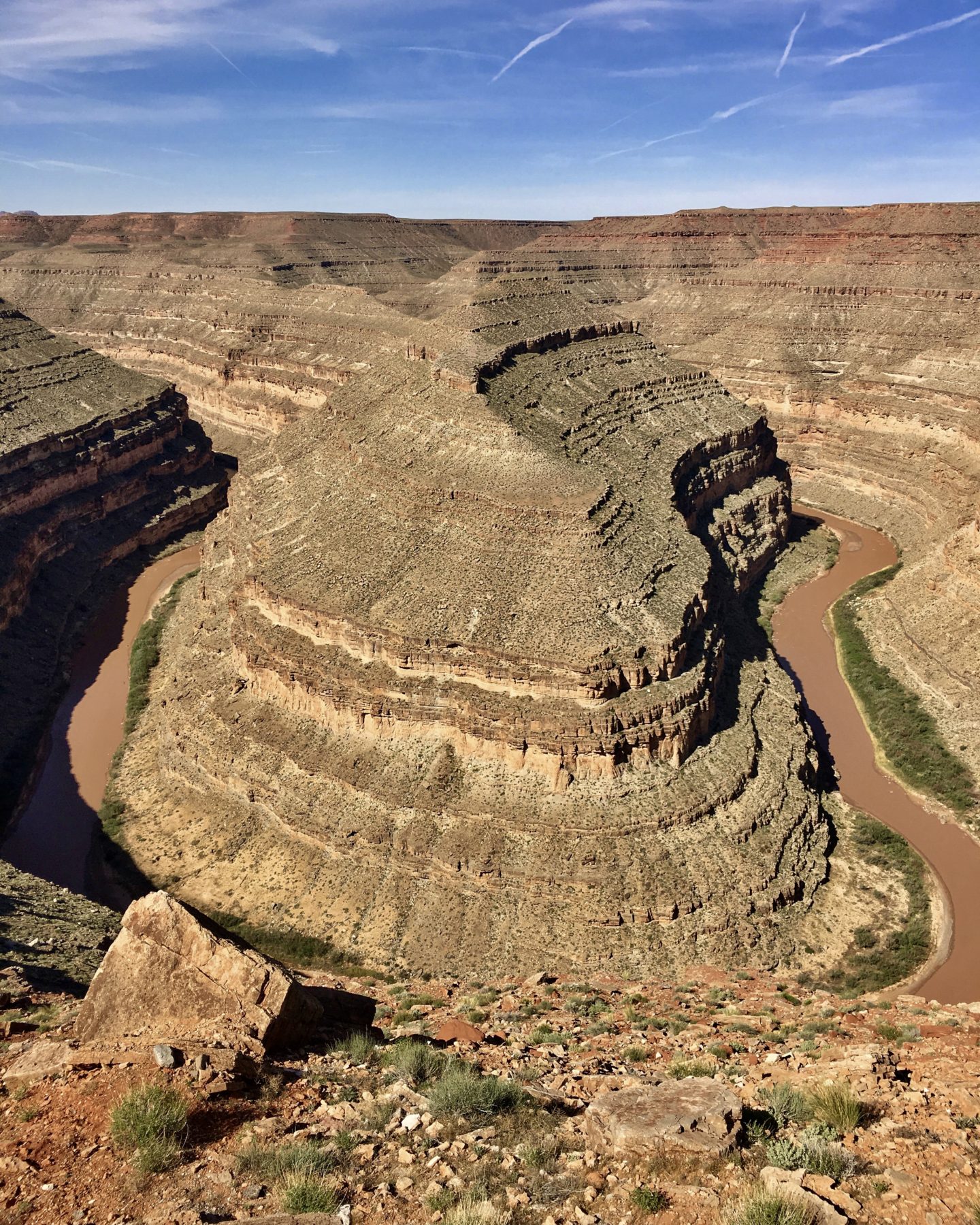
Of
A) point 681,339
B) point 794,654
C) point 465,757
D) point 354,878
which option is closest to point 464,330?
point 794,654

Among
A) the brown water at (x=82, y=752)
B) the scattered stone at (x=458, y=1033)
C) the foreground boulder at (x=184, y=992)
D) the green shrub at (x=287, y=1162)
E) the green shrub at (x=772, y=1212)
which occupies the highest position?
the green shrub at (x=772, y=1212)

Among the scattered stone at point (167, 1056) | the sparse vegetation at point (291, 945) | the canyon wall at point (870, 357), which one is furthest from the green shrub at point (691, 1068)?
the canyon wall at point (870, 357)

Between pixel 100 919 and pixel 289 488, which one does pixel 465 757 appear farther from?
pixel 289 488

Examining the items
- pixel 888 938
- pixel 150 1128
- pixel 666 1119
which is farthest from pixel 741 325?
pixel 150 1128

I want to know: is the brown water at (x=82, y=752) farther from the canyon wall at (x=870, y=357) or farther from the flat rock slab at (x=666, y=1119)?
the canyon wall at (x=870, y=357)

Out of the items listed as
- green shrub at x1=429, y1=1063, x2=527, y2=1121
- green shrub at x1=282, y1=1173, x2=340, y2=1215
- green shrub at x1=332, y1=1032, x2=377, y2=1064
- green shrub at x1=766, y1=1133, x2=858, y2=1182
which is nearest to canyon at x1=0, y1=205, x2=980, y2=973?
green shrub at x1=332, y1=1032, x2=377, y2=1064

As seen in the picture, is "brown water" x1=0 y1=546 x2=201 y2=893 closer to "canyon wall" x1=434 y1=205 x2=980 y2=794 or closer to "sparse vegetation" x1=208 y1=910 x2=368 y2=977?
"sparse vegetation" x1=208 y1=910 x2=368 y2=977
